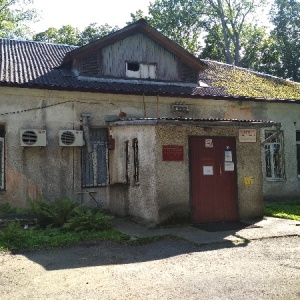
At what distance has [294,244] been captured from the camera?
290 inches

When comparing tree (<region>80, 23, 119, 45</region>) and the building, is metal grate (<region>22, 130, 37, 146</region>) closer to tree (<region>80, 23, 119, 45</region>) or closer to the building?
the building

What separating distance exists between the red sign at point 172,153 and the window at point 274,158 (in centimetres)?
646

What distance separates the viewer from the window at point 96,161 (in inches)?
454

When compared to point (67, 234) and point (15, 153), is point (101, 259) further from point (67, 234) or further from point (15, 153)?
point (15, 153)

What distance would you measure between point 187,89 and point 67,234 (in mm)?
7316

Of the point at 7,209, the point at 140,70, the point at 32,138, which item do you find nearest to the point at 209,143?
the point at 32,138

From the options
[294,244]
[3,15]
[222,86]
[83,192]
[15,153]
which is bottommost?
[294,244]

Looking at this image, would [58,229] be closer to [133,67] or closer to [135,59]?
[133,67]

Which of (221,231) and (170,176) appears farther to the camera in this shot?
(170,176)

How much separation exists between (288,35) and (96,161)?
88.9 feet

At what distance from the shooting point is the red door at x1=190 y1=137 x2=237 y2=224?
947cm

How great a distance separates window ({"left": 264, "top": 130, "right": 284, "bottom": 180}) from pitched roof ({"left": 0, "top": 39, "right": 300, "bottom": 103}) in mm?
1671

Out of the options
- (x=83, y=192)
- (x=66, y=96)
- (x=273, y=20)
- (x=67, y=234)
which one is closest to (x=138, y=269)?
(x=67, y=234)

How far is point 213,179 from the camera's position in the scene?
969 centimetres
